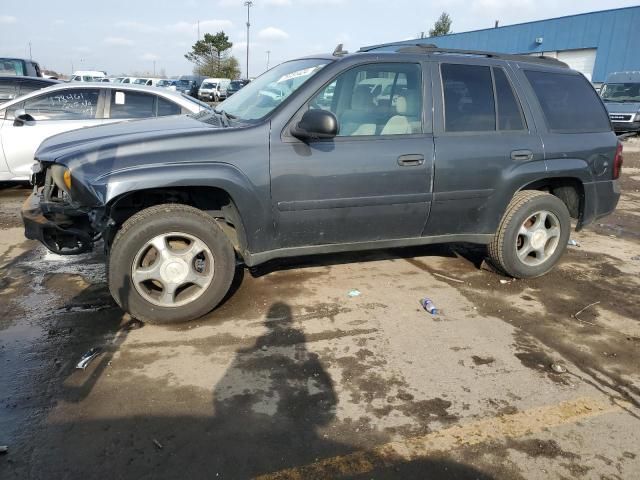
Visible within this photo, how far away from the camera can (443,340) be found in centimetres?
348

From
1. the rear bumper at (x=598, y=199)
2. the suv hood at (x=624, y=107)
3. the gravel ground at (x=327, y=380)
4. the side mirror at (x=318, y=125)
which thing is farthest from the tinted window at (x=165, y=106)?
the suv hood at (x=624, y=107)

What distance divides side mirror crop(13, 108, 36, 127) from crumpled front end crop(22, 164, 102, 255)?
3.59 meters

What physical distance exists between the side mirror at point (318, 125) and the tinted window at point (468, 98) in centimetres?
110

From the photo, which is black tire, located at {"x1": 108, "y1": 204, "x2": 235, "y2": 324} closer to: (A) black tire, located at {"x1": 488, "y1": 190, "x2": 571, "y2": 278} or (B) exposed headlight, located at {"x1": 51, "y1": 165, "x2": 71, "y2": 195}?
(B) exposed headlight, located at {"x1": 51, "y1": 165, "x2": 71, "y2": 195}

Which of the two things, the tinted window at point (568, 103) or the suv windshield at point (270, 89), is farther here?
the tinted window at point (568, 103)

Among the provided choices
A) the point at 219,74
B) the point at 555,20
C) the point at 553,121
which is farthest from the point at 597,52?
the point at 219,74

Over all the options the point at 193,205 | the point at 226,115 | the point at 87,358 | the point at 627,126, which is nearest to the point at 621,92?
the point at 627,126

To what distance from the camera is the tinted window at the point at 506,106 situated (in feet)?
13.6

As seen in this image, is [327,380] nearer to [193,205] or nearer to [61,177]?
[193,205]

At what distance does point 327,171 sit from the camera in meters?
3.55

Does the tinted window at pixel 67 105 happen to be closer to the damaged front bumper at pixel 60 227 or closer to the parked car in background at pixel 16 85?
the parked car in background at pixel 16 85

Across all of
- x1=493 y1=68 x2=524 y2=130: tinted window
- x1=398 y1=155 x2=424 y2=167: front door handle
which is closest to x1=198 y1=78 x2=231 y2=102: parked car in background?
x1=493 y1=68 x2=524 y2=130: tinted window

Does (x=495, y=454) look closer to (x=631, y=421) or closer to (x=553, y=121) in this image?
(x=631, y=421)

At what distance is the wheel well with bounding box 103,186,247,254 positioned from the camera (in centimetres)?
350
